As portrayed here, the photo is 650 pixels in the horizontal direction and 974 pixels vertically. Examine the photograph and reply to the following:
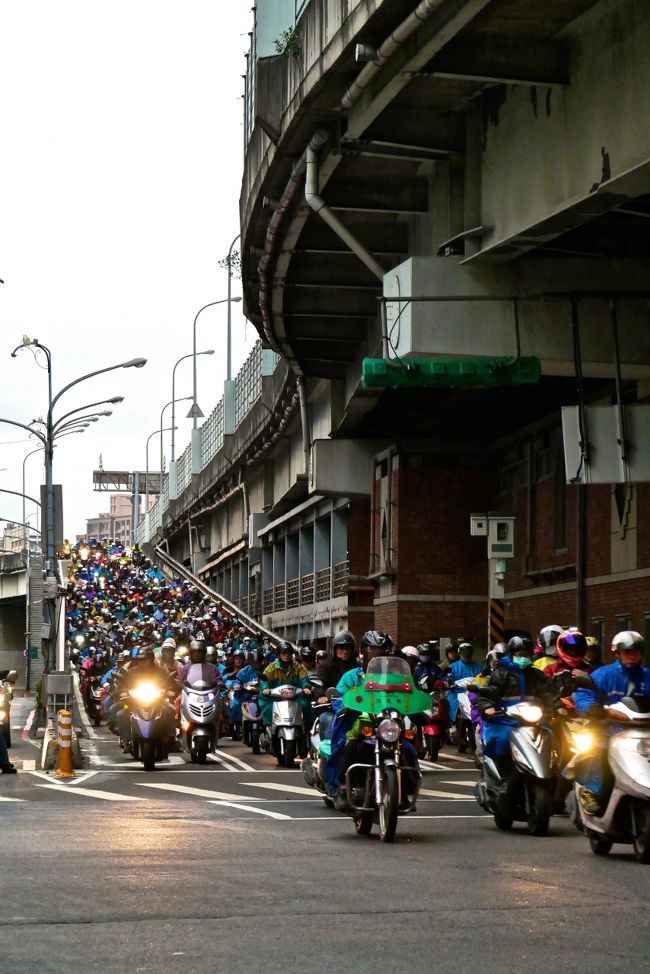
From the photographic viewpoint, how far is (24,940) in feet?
26.7

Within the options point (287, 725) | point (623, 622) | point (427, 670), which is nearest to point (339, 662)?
point (287, 725)

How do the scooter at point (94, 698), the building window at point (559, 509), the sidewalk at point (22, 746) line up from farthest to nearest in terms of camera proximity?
1. the scooter at point (94, 698)
2. the building window at point (559, 509)
3. the sidewalk at point (22, 746)

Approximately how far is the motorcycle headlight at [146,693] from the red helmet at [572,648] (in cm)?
1012

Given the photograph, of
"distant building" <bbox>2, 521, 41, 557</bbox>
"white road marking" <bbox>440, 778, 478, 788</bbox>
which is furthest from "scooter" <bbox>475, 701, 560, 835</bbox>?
"distant building" <bbox>2, 521, 41, 557</bbox>

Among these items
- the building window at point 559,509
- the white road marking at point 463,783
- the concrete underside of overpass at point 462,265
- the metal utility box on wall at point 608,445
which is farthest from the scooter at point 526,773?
the building window at point 559,509

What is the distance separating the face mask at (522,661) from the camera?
15.2 m

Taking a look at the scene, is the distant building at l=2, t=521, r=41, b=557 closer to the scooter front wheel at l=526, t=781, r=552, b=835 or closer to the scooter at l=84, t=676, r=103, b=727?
the scooter at l=84, t=676, r=103, b=727

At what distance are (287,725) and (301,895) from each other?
1493 centimetres

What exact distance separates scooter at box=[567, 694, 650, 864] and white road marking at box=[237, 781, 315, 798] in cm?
729

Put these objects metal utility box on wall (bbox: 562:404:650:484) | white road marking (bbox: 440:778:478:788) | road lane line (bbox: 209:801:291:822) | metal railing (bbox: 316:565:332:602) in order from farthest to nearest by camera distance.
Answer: metal railing (bbox: 316:565:332:602), metal utility box on wall (bbox: 562:404:650:484), white road marking (bbox: 440:778:478:788), road lane line (bbox: 209:801:291:822)

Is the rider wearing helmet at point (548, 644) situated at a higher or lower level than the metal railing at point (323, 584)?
lower

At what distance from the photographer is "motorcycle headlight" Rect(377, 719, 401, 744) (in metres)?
13.6

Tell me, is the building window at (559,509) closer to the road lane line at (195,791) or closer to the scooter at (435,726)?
the scooter at (435,726)

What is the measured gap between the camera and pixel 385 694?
45.8 feet
